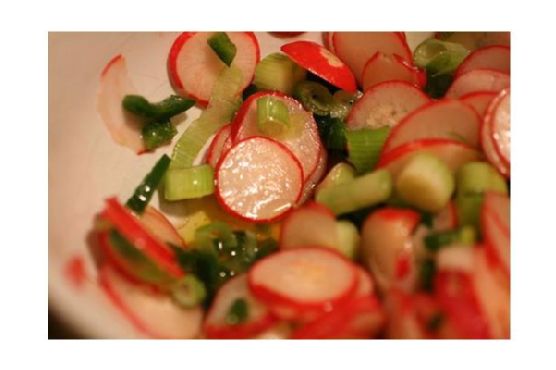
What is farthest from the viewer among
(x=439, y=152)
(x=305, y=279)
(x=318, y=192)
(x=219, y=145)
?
(x=219, y=145)

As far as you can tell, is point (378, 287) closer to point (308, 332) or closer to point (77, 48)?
point (308, 332)

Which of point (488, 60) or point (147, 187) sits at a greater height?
point (488, 60)

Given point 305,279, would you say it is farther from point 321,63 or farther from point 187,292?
point 321,63

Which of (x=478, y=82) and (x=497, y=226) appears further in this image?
(x=478, y=82)

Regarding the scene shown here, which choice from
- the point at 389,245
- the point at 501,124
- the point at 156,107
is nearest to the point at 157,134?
the point at 156,107

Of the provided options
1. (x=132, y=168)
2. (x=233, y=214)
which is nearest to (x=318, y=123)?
(x=233, y=214)

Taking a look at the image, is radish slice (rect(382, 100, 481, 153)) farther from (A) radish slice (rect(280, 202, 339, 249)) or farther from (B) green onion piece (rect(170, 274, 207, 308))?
(B) green onion piece (rect(170, 274, 207, 308))

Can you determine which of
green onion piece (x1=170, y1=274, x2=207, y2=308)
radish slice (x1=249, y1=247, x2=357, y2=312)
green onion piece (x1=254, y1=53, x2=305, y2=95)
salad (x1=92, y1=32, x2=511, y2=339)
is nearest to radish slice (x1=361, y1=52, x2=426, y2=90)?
salad (x1=92, y1=32, x2=511, y2=339)

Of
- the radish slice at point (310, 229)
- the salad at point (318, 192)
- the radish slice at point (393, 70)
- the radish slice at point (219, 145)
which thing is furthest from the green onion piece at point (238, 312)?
the radish slice at point (393, 70)
